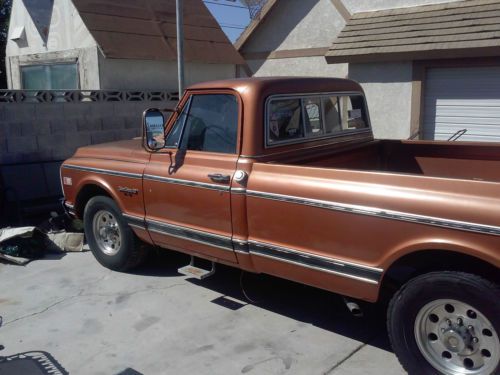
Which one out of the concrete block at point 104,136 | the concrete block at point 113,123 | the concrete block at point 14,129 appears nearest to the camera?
the concrete block at point 14,129

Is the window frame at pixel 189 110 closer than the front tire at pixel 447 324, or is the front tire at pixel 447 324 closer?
the front tire at pixel 447 324

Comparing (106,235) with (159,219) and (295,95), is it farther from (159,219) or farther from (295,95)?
(295,95)

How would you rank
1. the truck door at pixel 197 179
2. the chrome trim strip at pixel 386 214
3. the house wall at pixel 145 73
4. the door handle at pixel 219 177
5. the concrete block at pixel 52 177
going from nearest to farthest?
the chrome trim strip at pixel 386 214 < the door handle at pixel 219 177 < the truck door at pixel 197 179 < the concrete block at pixel 52 177 < the house wall at pixel 145 73

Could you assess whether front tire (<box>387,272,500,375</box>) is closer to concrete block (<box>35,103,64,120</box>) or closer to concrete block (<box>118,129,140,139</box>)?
concrete block (<box>35,103,64,120</box>)

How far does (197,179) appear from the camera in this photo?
439 centimetres

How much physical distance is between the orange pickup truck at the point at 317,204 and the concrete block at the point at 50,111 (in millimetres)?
2599

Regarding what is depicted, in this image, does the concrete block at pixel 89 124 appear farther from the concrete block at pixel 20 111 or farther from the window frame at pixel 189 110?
the window frame at pixel 189 110

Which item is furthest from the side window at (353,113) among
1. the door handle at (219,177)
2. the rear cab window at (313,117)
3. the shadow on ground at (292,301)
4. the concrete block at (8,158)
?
the concrete block at (8,158)

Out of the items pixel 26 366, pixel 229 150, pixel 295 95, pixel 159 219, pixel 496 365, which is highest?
pixel 295 95

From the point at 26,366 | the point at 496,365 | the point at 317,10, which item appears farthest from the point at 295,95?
the point at 317,10

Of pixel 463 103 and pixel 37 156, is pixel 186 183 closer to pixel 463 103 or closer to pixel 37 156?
pixel 37 156

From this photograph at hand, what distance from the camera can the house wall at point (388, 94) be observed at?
914 cm

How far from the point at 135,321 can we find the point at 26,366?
0.92 m

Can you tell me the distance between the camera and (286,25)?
1157 centimetres
